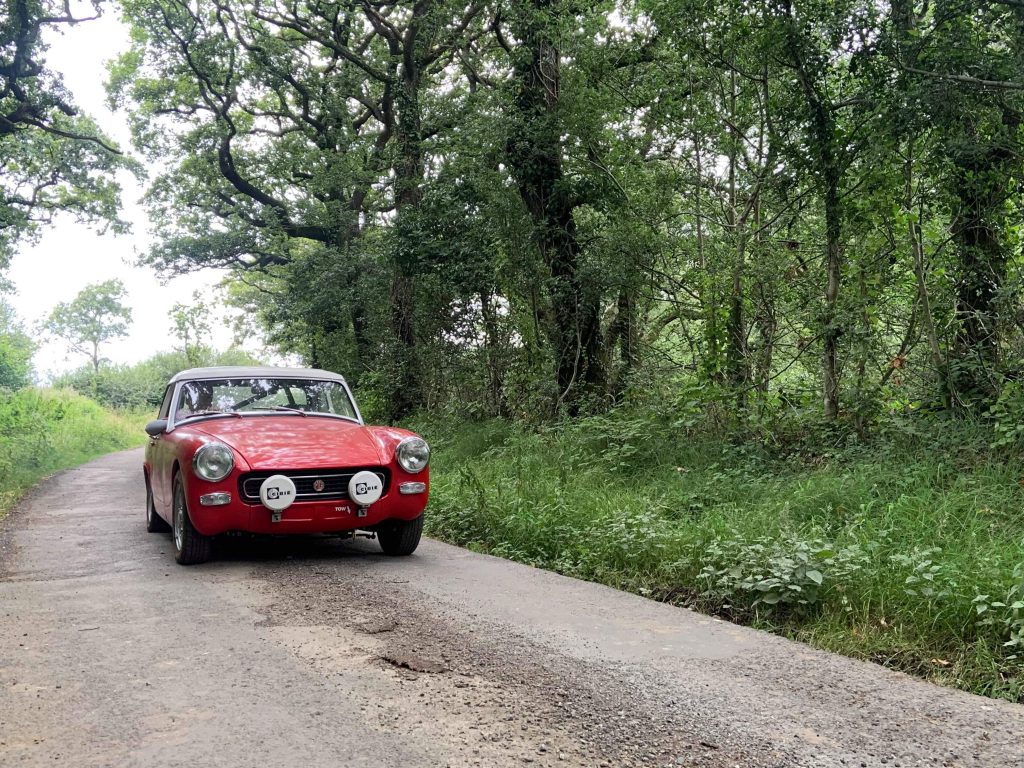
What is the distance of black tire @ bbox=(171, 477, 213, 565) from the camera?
6.29 m

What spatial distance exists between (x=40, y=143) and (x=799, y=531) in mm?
25064

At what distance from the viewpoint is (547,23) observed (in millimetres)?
11859

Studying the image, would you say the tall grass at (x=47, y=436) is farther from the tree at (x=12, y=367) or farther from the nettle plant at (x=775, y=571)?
the nettle plant at (x=775, y=571)

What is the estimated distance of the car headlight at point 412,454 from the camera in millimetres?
6575

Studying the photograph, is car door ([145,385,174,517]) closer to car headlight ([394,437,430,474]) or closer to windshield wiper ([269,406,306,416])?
windshield wiper ([269,406,306,416])

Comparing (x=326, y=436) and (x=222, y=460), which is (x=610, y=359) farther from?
(x=222, y=460)

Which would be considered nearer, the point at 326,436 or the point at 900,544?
the point at 900,544

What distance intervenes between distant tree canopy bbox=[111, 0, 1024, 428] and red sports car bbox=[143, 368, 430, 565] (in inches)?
177

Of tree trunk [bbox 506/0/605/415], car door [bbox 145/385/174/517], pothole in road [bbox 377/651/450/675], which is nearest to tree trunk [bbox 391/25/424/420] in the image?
tree trunk [bbox 506/0/605/415]

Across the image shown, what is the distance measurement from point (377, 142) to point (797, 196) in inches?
657

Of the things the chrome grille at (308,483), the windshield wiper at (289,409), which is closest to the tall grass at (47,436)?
the windshield wiper at (289,409)

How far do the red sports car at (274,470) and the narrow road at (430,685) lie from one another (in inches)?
20.1

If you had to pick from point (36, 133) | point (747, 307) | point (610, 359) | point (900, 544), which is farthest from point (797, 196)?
point (36, 133)

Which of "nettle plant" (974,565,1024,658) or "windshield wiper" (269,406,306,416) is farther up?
"windshield wiper" (269,406,306,416)
